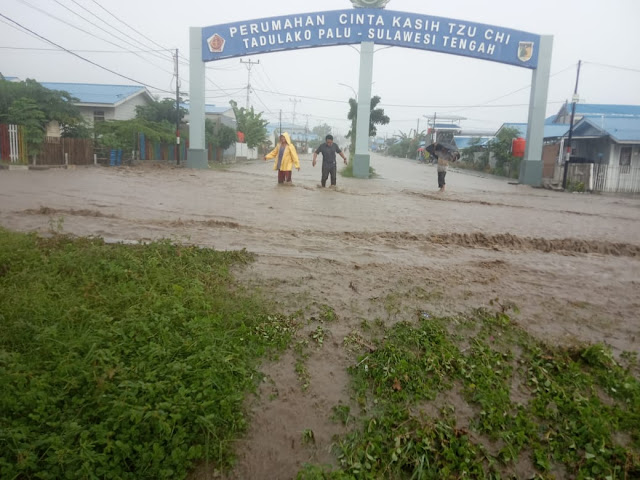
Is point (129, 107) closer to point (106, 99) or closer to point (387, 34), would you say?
point (106, 99)

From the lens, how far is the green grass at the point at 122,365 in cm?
222

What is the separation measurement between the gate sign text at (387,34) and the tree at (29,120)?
9.27 m

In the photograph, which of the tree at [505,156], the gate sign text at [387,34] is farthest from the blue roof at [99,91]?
the tree at [505,156]

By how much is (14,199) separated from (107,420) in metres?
8.84

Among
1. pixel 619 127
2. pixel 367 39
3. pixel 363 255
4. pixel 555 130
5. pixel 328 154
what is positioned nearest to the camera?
pixel 363 255

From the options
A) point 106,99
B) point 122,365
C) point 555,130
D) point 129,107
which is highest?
point 106,99

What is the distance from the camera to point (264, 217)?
28.1ft

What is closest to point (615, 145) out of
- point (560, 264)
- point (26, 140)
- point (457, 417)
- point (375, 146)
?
point (560, 264)

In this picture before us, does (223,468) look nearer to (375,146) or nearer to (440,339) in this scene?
(440,339)

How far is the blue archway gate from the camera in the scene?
20641mm

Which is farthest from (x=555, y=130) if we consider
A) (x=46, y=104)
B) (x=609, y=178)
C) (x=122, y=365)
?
(x=122, y=365)

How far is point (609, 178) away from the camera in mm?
21484

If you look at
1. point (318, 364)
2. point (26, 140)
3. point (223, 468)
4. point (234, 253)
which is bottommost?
point (223, 468)

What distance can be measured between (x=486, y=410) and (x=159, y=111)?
1300 inches
